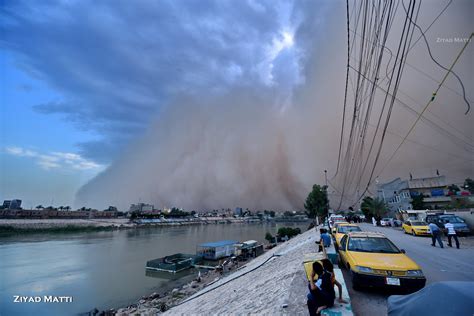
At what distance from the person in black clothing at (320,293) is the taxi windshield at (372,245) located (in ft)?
13.5

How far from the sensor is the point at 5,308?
76.1 feet

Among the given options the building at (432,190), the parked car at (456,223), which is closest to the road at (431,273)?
the parked car at (456,223)

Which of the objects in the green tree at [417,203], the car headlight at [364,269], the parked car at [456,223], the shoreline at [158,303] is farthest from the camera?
the green tree at [417,203]

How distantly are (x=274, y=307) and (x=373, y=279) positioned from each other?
3.21 m

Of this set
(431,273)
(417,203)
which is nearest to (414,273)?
(431,273)

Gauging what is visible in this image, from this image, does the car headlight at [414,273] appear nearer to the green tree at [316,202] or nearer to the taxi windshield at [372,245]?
the taxi windshield at [372,245]

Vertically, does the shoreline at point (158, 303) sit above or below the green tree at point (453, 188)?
below

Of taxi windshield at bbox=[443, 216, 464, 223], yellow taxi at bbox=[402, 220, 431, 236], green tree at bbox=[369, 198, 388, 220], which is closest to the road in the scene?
yellow taxi at bbox=[402, 220, 431, 236]

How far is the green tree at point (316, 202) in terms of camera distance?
7550cm

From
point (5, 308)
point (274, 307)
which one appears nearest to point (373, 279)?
point (274, 307)

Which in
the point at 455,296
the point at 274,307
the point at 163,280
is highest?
the point at 455,296

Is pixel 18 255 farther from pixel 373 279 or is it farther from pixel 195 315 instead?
pixel 373 279

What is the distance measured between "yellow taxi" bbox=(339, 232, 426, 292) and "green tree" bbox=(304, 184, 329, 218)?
72.6 metres

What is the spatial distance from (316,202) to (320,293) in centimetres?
7868
